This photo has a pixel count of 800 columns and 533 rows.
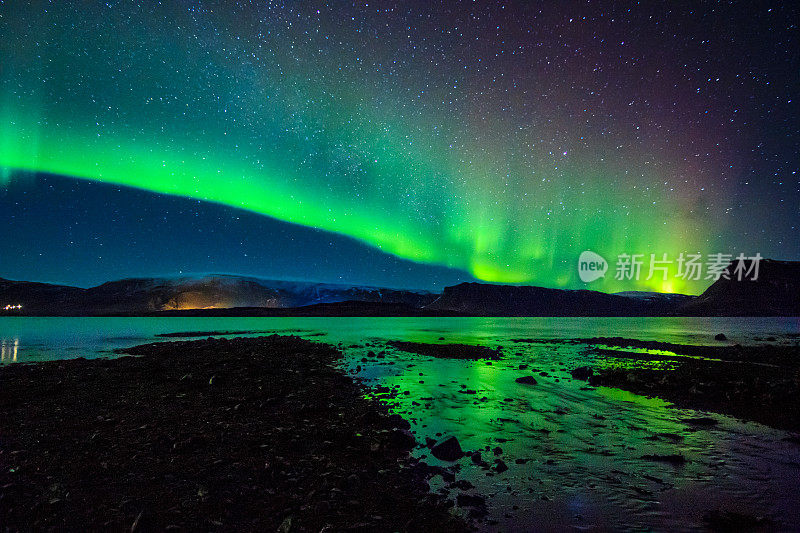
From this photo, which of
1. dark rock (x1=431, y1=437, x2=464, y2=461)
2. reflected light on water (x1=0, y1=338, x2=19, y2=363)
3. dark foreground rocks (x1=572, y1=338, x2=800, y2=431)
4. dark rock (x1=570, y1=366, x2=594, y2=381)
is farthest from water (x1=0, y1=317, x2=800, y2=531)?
reflected light on water (x1=0, y1=338, x2=19, y2=363)

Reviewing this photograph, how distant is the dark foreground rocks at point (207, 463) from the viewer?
5465mm

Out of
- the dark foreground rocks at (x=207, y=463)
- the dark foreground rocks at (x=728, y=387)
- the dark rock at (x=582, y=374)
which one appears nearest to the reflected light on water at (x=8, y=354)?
the dark foreground rocks at (x=207, y=463)

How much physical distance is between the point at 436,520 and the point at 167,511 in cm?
408

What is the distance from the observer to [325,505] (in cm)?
570

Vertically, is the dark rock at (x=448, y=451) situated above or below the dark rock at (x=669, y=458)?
below

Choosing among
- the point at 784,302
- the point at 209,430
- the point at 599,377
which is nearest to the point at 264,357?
the point at 209,430

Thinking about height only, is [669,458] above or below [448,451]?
above

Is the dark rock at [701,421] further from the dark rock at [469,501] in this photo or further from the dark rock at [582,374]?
the dark rock at [469,501]

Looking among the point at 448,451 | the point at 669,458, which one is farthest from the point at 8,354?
the point at 669,458

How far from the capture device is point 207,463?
7430 millimetres

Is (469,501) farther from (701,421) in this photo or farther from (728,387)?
(728,387)

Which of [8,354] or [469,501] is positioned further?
[8,354]

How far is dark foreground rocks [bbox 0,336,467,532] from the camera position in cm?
546

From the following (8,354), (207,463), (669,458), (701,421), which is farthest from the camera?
(8,354)
